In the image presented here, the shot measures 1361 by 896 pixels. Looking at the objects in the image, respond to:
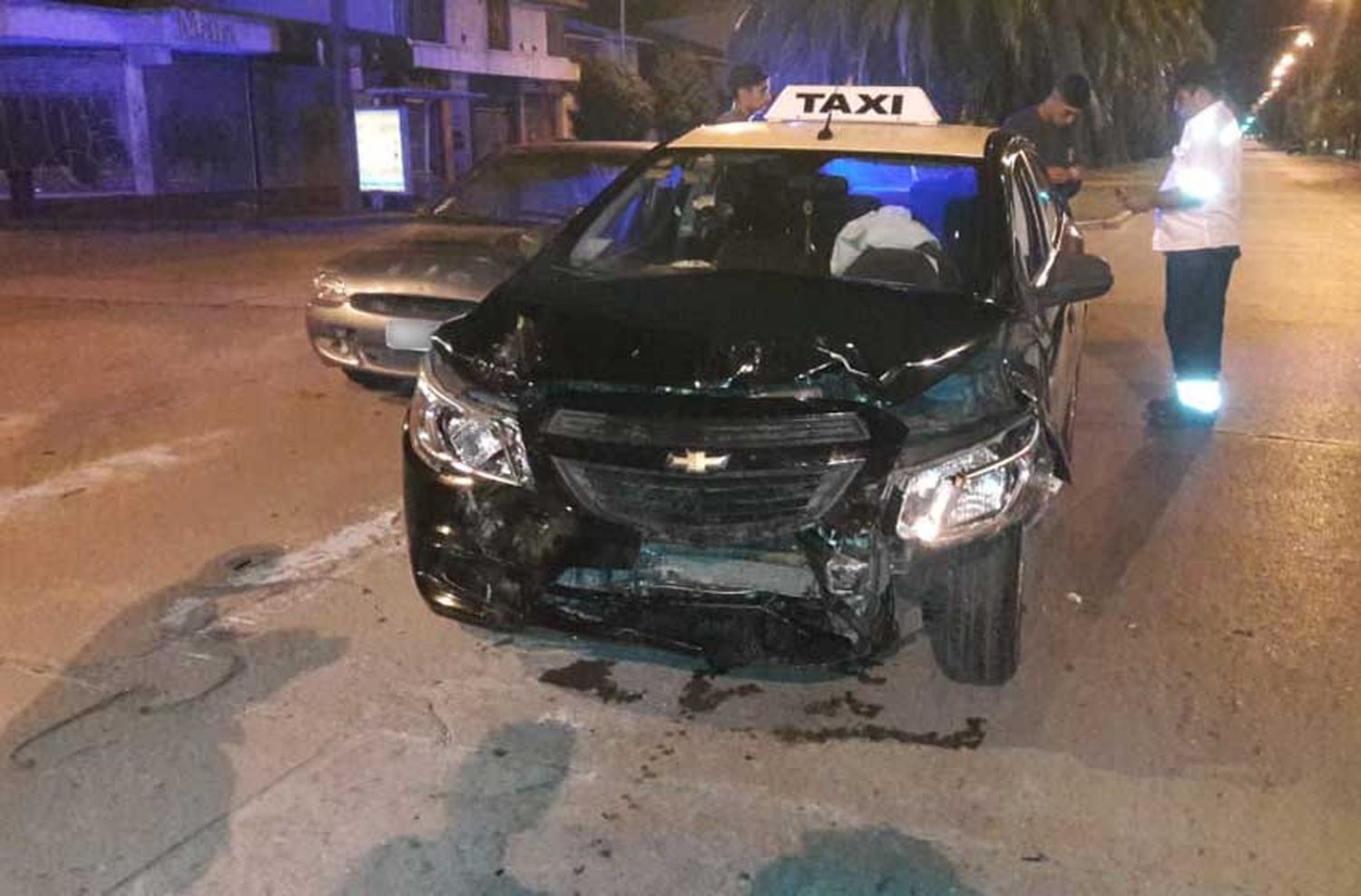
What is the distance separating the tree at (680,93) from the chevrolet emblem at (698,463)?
34178 mm

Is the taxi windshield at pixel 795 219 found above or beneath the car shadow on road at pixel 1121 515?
above

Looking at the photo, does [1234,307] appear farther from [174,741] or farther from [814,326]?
[174,741]

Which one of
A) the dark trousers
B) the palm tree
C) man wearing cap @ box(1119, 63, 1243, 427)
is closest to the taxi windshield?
man wearing cap @ box(1119, 63, 1243, 427)

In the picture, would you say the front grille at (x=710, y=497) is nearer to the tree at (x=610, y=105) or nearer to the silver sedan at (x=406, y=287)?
the silver sedan at (x=406, y=287)

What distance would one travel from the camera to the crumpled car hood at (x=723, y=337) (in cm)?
358

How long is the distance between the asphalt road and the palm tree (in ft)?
57.2

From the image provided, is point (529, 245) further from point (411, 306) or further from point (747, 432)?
point (747, 432)

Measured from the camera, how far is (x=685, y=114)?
124 feet

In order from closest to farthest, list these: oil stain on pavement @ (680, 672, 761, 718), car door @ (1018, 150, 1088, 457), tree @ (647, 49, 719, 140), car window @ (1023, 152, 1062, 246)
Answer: oil stain on pavement @ (680, 672, 761, 718), car door @ (1018, 150, 1088, 457), car window @ (1023, 152, 1062, 246), tree @ (647, 49, 719, 140)

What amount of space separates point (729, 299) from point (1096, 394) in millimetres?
4727

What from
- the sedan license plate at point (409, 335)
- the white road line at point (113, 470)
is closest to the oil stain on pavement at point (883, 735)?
the white road line at point (113, 470)

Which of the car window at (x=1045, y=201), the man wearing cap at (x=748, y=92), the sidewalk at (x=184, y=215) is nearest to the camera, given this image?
the car window at (x=1045, y=201)

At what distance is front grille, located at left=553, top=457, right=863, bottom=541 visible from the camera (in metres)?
3.44

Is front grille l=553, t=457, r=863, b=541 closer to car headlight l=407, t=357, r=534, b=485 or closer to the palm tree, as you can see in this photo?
car headlight l=407, t=357, r=534, b=485
